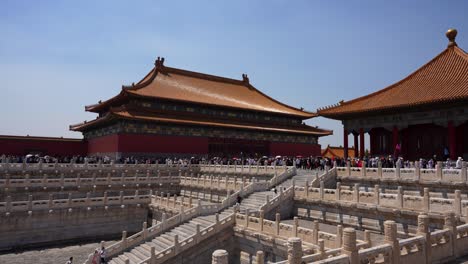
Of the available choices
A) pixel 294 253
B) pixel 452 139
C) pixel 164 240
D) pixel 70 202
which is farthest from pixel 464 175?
pixel 70 202

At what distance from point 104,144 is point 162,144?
655 cm

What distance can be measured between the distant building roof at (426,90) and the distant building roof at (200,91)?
18.1 m

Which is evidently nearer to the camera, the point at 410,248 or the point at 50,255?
the point at 410,248

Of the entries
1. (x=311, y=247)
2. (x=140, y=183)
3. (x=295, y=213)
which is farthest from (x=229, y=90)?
(x=311, y=247)

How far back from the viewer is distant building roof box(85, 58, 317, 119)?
40.7m

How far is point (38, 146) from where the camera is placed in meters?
38.6

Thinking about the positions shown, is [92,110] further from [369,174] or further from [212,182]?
[369,174]

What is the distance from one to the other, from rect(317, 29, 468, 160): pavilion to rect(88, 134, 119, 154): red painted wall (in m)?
19.9

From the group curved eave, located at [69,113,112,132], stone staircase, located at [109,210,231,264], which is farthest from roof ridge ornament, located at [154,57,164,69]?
stone staircase, located at [109,210,231,264]

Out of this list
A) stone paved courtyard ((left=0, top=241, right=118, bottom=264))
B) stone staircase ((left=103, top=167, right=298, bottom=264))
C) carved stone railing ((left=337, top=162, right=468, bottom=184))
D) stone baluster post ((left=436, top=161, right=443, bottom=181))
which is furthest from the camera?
stone paved courtyard ((left=0, top=241, right=118, bottom=264))

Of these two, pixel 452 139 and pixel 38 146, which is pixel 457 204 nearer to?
pixel 452 139

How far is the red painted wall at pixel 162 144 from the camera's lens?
35.7m

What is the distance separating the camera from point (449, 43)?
26328mm

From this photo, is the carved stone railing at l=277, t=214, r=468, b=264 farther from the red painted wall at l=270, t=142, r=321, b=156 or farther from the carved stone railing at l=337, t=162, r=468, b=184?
the red painted wall at l=270, t=142, r=321, b=156
